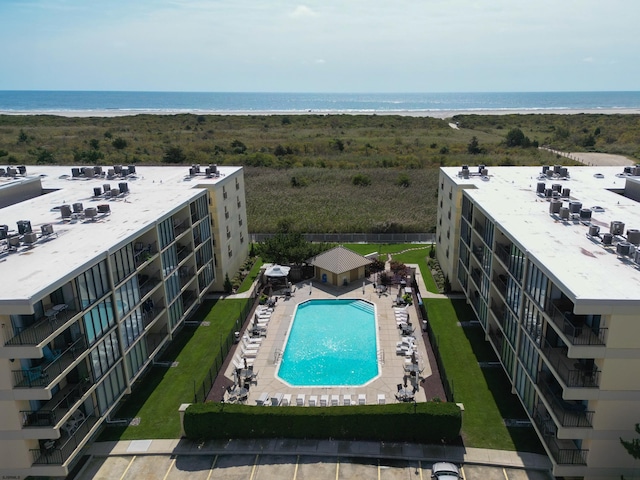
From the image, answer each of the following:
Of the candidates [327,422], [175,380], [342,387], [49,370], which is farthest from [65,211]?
[327,422]

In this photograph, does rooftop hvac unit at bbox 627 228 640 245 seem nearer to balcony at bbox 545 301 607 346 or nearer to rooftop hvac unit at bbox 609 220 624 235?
rooftop hvac unit at bbox 609 220 624 235

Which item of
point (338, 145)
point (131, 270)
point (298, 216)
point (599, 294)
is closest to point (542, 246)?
point (599, 294)

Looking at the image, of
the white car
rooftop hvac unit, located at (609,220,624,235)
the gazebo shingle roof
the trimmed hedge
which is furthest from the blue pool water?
rooftop hvac unit, located at (609,220,624,235)

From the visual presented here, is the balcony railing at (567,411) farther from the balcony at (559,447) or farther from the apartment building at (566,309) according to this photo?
the balcony at (559,447)

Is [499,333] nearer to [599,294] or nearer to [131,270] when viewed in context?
[599,294]

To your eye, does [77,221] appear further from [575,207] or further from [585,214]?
[585,214]

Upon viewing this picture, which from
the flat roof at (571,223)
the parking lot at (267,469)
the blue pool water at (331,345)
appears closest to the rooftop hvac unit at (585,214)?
the flat roof at (571,223)
